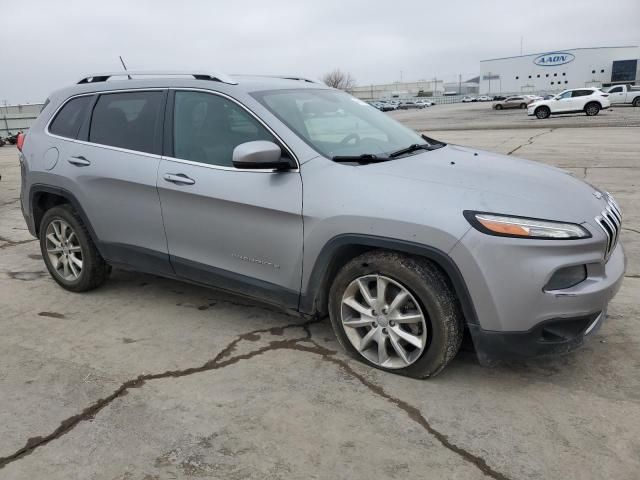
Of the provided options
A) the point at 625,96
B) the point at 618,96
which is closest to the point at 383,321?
the point at 625,96

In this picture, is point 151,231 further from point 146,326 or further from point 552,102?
point 552,102

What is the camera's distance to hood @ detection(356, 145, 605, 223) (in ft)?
9.20

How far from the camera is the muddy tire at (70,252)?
4430 mm

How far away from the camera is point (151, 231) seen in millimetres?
3941

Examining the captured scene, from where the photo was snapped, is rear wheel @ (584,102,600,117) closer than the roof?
No

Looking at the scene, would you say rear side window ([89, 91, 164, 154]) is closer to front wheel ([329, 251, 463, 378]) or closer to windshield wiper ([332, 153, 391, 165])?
windshield wiper ([332, 153, 391, 165])

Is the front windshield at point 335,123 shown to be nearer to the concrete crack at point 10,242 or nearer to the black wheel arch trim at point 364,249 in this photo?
the black wheel arch trim at point 364,249

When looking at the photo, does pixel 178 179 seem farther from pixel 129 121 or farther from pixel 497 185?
pixel 497 185

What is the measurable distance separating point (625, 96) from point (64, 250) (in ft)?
147

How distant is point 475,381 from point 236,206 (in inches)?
70.8

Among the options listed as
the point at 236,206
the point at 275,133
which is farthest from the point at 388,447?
the point at 275,133

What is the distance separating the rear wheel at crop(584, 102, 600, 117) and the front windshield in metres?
32.3

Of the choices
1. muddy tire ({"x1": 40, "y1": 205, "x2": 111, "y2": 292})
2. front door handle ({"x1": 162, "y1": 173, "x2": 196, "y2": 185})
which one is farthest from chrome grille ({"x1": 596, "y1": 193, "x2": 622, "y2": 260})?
muddy tire ({"x1": 40, "y1": 205, "x2": 111, "y2": 292})

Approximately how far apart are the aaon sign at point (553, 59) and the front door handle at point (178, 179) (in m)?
120
